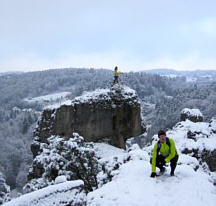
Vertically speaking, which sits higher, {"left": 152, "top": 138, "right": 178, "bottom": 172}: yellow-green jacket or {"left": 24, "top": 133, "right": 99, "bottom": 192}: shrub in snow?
{"left": 152, "top": 138, "right": 178, "bottom": 172}: yellow-green jacket

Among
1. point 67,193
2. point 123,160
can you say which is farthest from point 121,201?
point 123,160

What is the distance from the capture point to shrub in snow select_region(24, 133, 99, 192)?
906cm

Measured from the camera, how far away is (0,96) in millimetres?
119688

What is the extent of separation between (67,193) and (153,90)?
128 m

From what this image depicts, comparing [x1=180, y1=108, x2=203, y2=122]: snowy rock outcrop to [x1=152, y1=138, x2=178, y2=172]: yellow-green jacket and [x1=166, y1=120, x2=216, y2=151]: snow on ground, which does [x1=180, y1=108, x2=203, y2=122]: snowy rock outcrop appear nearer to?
[x1=166, y1=120, x2=216, y2=151]: snow on ground

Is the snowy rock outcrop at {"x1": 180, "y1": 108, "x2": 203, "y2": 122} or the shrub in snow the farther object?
the snowy rock outcrop at {"x1": 180, "y1": 108, "x2": 203, "y2": 122}

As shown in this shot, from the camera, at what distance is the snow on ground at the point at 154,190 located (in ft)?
20.1

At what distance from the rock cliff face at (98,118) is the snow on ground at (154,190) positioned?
39.0 feet

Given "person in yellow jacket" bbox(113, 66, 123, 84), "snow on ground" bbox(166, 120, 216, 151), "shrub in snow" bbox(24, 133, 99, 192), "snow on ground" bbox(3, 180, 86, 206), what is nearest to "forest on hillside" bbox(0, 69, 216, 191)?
"person in yellow jacket" bbox(113, 66, 123, 84)

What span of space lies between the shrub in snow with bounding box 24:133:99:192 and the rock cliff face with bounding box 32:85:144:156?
910cm

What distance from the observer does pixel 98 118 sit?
20625 mm

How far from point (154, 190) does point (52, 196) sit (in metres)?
3.05

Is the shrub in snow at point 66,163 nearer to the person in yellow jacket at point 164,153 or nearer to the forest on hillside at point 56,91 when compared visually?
the person in yellow jacket at point 164,153

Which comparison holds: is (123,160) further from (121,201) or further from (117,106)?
(117,106)
